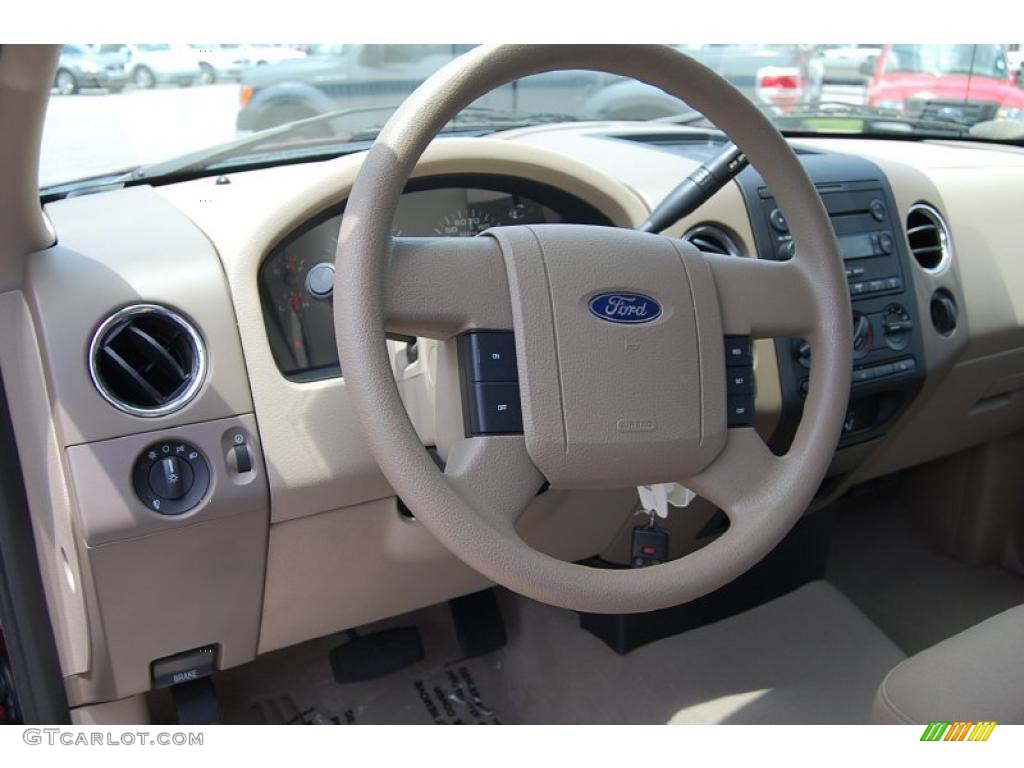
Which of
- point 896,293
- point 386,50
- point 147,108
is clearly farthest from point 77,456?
point 896,293

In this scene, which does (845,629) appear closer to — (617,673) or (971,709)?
(617,673)

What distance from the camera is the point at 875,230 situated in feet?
5.88

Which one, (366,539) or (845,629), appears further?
(845,629)

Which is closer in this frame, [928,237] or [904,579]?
[928,237]

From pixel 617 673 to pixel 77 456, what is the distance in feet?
3.64

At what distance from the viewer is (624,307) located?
1.14 metres

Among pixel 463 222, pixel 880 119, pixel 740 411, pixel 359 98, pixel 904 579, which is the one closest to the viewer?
pixel 740 411

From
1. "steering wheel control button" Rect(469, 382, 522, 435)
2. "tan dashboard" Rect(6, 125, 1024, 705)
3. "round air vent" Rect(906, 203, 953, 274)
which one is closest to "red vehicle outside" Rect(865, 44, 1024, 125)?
"round air vent" Rect(906, 203, 953, 274)

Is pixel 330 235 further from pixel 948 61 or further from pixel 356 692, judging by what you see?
pixel 948 61

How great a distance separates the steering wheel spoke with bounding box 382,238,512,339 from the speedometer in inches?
15.5

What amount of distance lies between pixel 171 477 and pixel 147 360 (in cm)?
16

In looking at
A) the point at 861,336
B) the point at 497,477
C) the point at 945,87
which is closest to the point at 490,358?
the point at 497,477

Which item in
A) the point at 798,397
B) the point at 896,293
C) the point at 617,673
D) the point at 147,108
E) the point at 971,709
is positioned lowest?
the point at 617,673

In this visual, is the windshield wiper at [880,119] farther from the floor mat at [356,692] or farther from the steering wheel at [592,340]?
the floor mat at [356,692]
